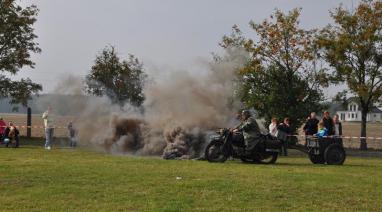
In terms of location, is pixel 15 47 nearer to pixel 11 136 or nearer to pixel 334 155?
pixel 11 136

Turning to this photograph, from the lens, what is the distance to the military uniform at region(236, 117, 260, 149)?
64.9 ft

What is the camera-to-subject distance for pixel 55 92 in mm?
28500

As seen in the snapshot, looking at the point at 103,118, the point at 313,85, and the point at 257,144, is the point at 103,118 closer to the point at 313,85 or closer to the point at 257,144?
the point at 257,144

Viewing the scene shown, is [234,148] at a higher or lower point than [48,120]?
lower

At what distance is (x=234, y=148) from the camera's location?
19.9 m

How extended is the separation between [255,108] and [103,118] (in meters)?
12.3

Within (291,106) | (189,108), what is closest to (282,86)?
(291,106)

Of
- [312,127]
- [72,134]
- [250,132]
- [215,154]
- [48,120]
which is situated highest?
[48,120]

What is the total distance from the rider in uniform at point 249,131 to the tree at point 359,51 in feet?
62.4

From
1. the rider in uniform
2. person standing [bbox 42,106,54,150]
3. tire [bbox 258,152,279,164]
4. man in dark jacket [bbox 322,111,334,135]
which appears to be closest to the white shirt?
person standing [bbox 42,106,54,150]

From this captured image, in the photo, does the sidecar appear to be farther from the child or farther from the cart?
the child

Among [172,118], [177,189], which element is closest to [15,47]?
[172,118]

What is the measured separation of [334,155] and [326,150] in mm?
349

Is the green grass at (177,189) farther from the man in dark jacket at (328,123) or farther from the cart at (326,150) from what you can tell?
the man in dark jacket at (328,123)
